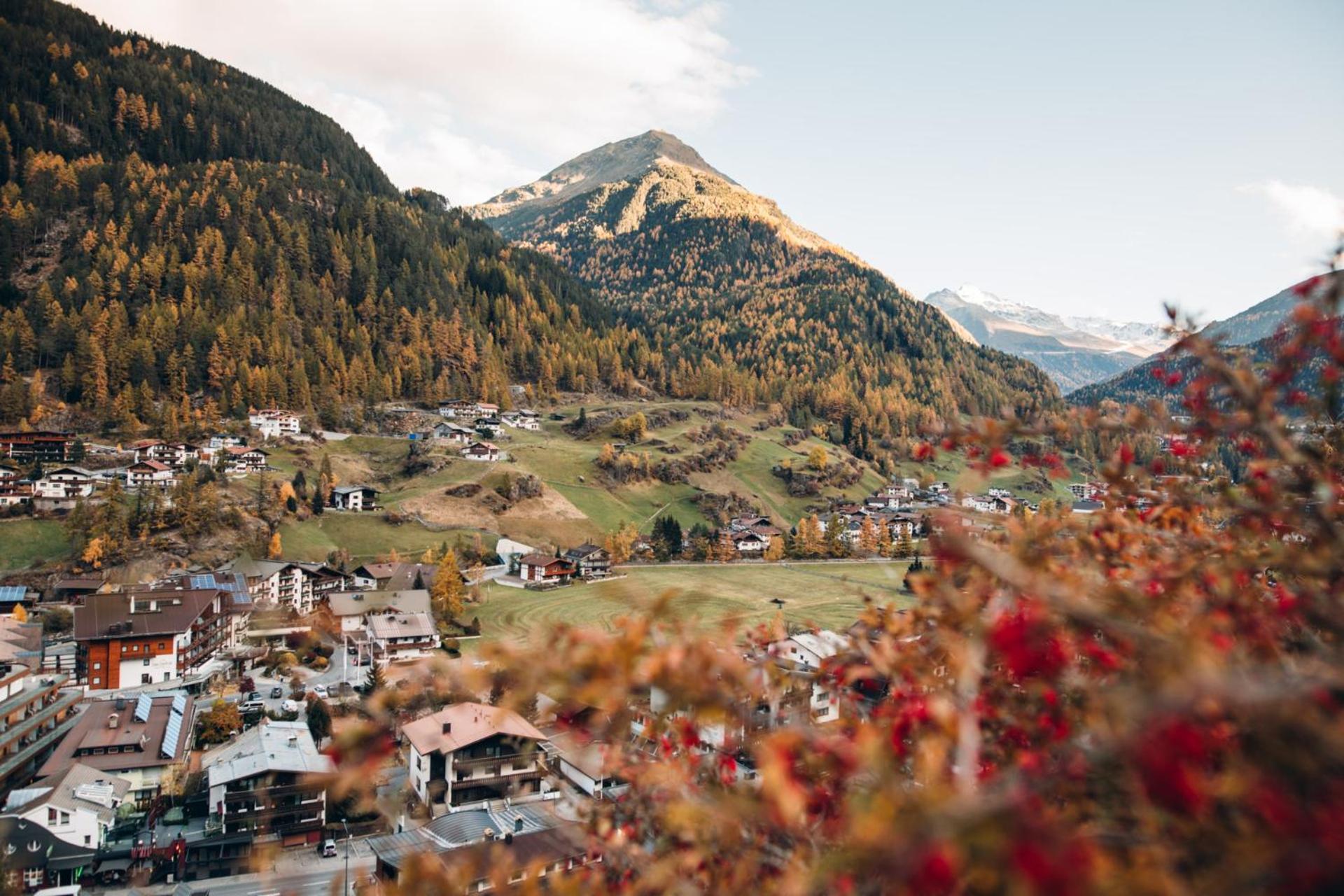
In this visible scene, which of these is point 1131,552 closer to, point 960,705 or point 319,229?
point 960,705

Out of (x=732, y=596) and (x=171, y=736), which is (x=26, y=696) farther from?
(x=732, y=596)

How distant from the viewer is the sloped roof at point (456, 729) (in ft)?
115

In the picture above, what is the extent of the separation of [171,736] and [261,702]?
22.3 ft

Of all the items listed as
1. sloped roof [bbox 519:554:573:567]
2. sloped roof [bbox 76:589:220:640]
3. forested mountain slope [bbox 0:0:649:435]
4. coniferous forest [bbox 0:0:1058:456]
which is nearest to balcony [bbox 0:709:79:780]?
sloped roof [bbox 76:589:220:640]

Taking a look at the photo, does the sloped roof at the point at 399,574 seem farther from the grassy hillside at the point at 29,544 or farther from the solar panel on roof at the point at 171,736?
the grassy hillside at the point at 29,544

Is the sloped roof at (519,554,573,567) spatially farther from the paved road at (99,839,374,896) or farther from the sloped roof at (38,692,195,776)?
the paved road at (99,839,374,896)

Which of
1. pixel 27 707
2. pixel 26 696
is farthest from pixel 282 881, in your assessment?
pixel 26 696

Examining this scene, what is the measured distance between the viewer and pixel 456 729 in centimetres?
3650

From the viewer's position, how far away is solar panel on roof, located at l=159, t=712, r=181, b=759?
3609cm

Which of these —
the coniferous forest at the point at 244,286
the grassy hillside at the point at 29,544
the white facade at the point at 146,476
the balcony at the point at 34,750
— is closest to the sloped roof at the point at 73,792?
the balcony at the point at 34,750

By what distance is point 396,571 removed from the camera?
6869 centimetres

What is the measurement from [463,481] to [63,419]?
54.1 metres

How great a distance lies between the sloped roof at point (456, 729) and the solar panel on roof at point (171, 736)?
37.1 ft

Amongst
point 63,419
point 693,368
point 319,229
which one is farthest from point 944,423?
point 319,229
